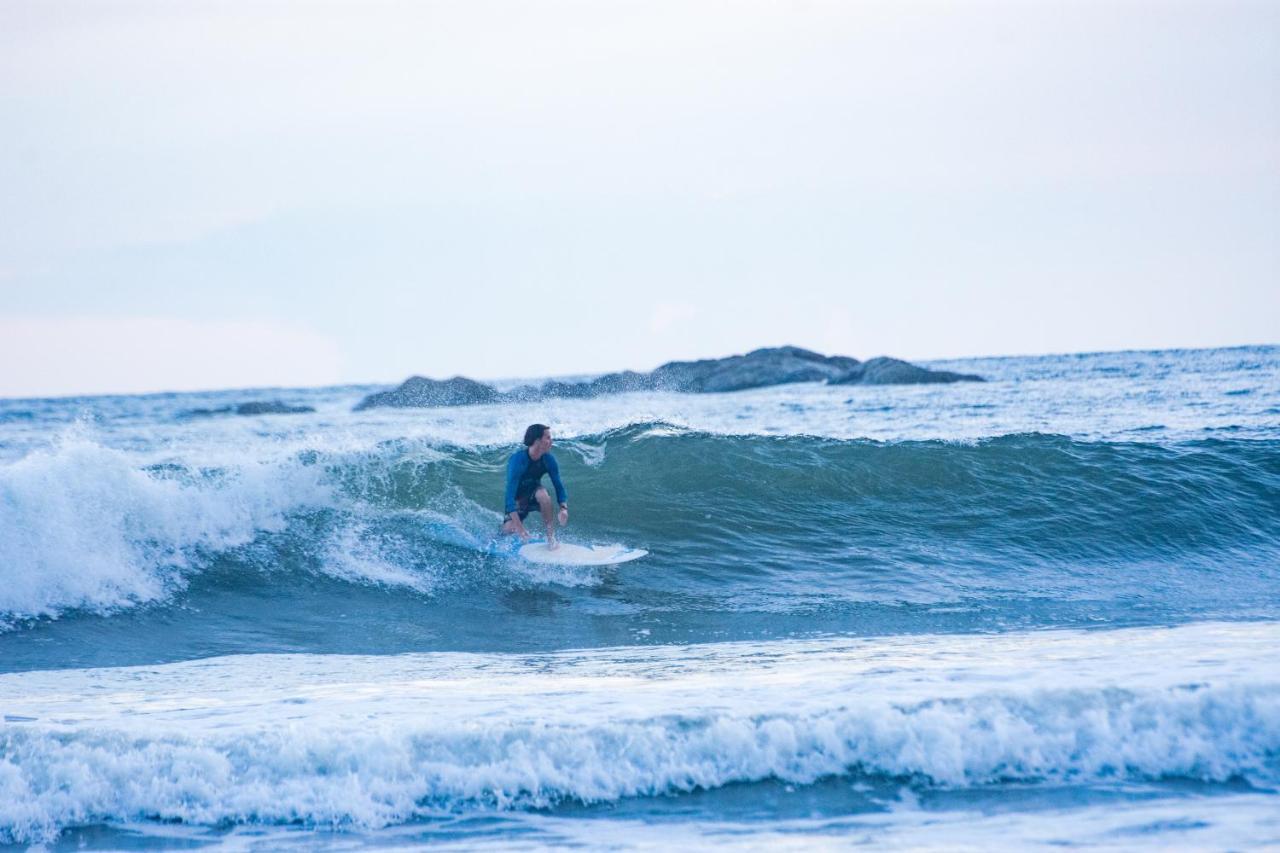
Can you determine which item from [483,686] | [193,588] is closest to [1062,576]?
[483,686]

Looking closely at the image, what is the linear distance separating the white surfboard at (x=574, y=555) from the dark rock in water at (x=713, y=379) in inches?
1508

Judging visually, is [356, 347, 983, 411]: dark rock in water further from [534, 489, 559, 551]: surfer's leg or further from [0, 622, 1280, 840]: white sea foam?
[0, 622, 1280, 840]: white sea foam

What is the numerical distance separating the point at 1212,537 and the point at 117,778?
38.8 feet

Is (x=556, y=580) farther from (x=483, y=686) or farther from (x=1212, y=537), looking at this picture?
(x=1212, y=537)

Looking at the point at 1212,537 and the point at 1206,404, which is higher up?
the point at 1206,404

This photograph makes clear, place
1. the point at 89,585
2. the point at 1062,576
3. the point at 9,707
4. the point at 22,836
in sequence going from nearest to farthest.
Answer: the point at 22,836 < the point at 9,707 < the point at 89,585 < the point at 1062,576

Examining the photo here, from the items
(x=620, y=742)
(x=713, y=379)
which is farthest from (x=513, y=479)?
(x=713, y=379)

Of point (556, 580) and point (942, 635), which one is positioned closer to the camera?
point (942, 635)

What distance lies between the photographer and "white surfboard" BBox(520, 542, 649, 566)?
443 inches

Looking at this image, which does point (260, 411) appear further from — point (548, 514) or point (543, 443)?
point (543, 443)

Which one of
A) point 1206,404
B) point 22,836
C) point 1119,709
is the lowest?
point 22,836

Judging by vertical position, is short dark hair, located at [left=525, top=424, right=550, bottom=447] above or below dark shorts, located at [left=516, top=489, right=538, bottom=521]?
above

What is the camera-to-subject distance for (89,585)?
10398 millimetres

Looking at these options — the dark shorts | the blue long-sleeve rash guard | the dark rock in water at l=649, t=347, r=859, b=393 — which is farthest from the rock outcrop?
the blue long-sleeve rash guard
